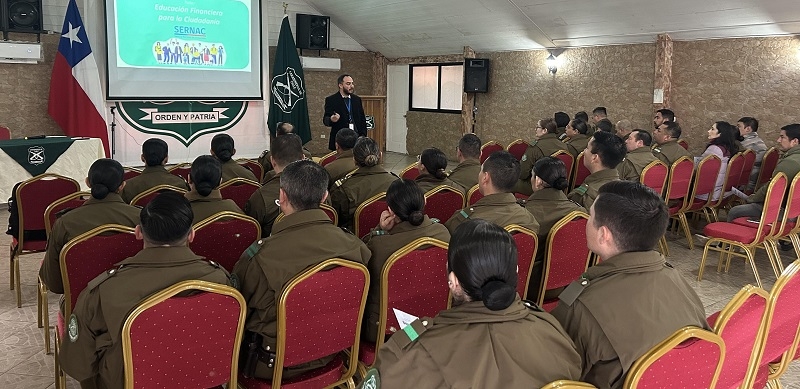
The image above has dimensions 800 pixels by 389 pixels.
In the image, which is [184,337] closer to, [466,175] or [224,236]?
[224,236]

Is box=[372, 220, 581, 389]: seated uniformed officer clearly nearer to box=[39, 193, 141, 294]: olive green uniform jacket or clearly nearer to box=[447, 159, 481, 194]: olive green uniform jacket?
box=[39, 193, 141, 294]: olive green uniform jacket

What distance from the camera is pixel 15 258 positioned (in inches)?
153

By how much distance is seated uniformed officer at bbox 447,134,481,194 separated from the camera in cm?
461

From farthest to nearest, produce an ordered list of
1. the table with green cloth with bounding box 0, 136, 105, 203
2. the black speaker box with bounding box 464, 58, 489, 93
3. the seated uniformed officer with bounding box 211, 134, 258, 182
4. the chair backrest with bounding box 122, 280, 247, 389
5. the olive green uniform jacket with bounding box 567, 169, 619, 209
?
the black speaker box with bounding box 464, 58, 489, 93
the table with green cloth with bounding box 0, 136, 105, 203
the seated uniformed officer with bounding box 211, 134, 258, 182
the olive green uniform jacket with bounding box 567, 169, 619, 209
the chair backrest with bounding box 122, 280, 247, 389

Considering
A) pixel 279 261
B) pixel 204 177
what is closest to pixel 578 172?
pixel 204 177

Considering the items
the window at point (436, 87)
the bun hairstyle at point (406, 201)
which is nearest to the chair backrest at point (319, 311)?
the bun hairstyle at point (406, 201)

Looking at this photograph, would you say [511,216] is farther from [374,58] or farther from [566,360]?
[374,58]

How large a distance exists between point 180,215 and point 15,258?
260 cm

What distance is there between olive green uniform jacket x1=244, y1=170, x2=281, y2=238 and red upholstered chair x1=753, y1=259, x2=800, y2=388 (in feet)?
8.32

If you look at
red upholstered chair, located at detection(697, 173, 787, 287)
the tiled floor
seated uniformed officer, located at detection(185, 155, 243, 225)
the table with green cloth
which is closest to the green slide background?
the table with green cloth

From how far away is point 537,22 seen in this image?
8.90m

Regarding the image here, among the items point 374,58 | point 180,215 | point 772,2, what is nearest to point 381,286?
point 180,215

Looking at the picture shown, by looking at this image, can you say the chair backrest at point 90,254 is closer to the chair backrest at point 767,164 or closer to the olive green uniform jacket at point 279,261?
the olive green uniform jacket at point 279,261

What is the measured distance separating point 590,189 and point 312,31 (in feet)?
26.8
